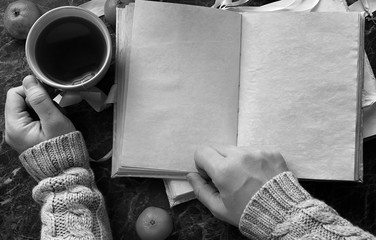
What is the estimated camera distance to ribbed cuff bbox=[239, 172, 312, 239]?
0.71 m

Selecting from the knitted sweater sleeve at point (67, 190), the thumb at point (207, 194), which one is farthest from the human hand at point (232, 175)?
the knitted sweater sleeve at point (67, 190)

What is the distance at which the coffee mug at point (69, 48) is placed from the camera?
792 mm

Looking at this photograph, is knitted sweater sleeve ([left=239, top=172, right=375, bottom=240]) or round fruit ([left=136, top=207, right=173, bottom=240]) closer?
knitted sweater sleeve ([left=239, top=172, right=375, bottom=240])

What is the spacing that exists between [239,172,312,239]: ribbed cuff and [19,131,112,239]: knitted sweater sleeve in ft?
0.75

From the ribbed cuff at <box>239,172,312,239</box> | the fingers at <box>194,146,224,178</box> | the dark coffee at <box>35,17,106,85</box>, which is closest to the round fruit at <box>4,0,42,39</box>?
the dark coffee at <box>35,17,106,85</box>

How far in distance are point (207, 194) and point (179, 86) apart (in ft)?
0.60

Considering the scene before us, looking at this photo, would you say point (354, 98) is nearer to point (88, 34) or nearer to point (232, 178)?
point (232, 178)

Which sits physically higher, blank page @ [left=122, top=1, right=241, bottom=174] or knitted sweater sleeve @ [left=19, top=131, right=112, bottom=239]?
blank page @ [left=122, top=1, right=241, bottom=174]

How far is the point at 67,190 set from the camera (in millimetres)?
762

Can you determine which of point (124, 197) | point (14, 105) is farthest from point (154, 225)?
point (14, 105)

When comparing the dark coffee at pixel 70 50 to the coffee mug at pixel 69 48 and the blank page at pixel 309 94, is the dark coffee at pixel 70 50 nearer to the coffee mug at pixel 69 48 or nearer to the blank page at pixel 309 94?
the coffee mug at pixel 69 48

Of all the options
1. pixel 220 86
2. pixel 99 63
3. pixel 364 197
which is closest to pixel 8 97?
pixel 99 63

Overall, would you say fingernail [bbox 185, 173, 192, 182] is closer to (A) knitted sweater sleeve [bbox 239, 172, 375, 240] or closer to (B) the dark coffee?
(A) knitted sweater sleeve [bbox 239, 172, 375, 240]

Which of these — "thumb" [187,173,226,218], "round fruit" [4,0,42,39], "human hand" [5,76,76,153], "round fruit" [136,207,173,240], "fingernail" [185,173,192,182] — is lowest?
"round fruit" [136,207,173,240]
